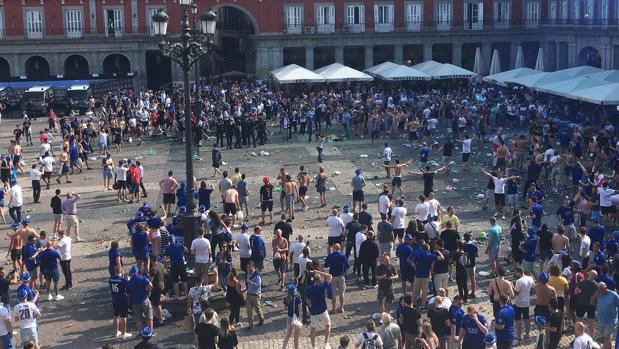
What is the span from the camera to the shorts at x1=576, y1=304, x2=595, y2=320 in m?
15.5

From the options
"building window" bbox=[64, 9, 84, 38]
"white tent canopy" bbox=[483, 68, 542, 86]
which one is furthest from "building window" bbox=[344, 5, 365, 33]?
"building window" bbox=[64, 9, 84, 38]

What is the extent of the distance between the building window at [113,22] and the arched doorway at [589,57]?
3281 cm

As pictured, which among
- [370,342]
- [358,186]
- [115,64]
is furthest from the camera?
[115,64]

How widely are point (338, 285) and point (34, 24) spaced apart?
161 feet

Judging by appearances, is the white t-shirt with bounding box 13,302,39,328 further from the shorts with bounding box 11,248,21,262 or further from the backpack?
the backpack

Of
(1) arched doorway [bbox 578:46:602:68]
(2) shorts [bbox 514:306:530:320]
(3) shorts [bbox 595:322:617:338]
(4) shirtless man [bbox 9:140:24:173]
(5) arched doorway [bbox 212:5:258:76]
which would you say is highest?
(5) arched doorway [bbox 212:5:258:76]

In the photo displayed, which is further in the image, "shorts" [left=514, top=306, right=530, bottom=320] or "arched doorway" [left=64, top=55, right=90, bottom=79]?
"arched doorway" [left=64, top=55, right=90, bottom=79]

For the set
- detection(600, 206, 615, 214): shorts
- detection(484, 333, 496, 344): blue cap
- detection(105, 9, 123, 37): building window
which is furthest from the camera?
detection(105, 9, 123, 37): building window

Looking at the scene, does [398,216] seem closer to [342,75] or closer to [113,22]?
[342,75]

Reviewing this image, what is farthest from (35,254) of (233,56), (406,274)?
(233,56)

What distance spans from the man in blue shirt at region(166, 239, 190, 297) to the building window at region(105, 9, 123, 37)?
45397mm

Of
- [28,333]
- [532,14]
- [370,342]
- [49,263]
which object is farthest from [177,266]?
[532,14]

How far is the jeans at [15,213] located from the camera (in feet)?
80.9

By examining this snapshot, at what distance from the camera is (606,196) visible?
2272 centimetres
